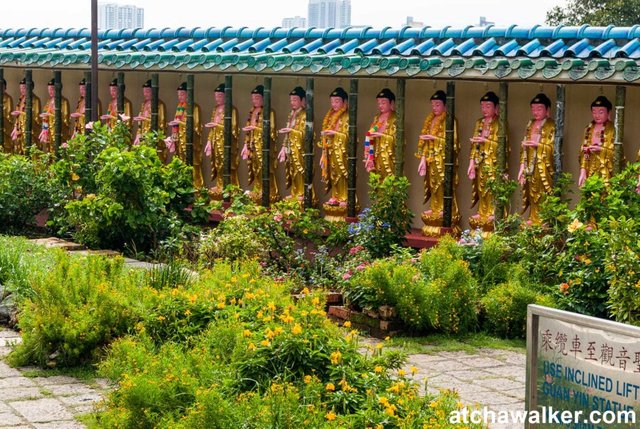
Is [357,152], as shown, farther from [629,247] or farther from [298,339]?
[298,339]

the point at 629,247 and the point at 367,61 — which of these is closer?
the point at 629,247

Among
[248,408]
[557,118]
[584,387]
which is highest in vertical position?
[557,118]

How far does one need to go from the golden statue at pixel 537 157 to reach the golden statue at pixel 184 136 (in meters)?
5.58

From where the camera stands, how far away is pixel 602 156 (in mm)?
11211

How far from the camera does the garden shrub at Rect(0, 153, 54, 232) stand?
551 inches

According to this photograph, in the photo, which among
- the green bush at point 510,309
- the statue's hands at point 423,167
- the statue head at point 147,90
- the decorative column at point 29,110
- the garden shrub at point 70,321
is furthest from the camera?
the decorative column at point 29,110

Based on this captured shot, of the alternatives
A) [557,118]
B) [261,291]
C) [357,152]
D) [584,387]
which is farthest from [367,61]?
[584,387]

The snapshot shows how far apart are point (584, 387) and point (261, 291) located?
3293mm

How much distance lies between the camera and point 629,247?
8633mm

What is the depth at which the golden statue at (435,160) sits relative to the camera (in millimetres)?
12641

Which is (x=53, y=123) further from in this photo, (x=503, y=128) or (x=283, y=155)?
(x=503, y=128)

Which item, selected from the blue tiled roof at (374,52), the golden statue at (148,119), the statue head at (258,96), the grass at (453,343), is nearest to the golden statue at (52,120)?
the blue tiled roof at (374,52)

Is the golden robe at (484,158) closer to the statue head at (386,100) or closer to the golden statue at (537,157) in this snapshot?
the golden statue at (537,157)

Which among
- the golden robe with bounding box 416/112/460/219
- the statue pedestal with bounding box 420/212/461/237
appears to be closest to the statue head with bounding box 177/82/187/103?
the golden robe with bounding box 416/112/460/219
